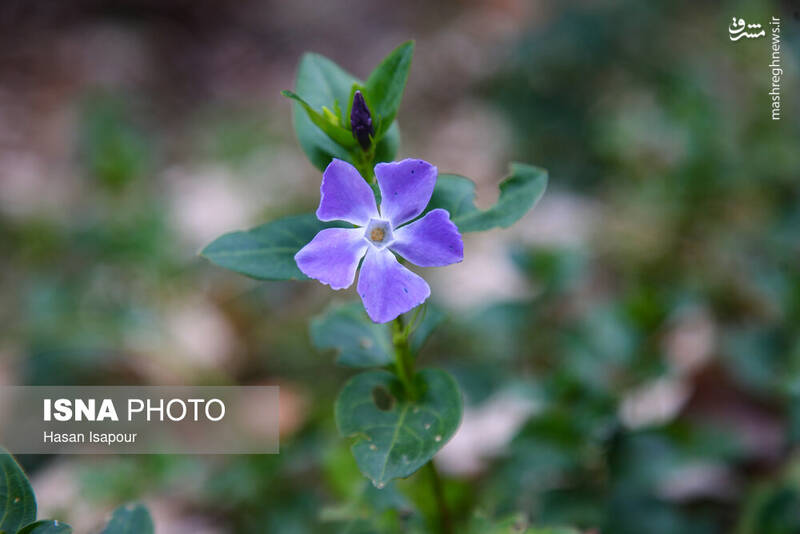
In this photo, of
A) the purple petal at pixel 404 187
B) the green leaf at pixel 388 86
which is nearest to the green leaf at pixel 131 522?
the purple petal at pixel 404 187

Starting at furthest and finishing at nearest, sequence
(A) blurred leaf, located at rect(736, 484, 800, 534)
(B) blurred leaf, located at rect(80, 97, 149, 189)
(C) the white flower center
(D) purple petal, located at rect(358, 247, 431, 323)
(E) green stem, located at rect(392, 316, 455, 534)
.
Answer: (B) blurred leaf, located at rect(80, 97, 149, 189), (A) blurred leaf, located at rect(736, 484, 800, 534), (E) green stem, located at rect(392, 316, 455, 534), (C) the white flower center, (D) purple petal, located at rect(358, 247, 431, 323)

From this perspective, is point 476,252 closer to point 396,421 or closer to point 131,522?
point 396,421

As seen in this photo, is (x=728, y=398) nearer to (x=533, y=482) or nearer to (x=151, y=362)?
(x=533, y=482)

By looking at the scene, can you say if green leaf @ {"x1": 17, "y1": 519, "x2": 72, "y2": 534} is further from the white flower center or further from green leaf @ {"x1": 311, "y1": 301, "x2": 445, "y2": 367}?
the white flower center

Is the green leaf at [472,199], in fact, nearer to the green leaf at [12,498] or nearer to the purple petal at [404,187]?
the purple petal at [404,187]

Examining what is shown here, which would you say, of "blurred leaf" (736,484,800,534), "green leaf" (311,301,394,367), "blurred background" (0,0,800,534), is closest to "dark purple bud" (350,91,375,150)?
"green leaf" (311,301,394,367)

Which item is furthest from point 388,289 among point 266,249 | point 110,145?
point 110,145

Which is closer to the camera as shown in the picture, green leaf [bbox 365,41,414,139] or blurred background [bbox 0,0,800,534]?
green leaf [bbox 365,41,414,139]

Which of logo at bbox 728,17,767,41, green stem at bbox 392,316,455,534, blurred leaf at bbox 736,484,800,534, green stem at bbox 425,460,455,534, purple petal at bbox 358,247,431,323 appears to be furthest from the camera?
logo at bbox 728,17,767,41

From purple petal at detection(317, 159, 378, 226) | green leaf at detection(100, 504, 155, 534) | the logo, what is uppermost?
the logo
